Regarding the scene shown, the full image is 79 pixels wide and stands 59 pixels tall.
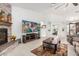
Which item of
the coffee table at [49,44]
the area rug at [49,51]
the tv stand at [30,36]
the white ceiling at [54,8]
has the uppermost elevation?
the white ceiling at [54,8]

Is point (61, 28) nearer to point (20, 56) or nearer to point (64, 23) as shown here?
point (64, 23)

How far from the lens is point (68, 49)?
2.43 metres

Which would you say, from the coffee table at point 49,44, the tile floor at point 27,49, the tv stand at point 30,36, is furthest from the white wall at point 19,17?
the coffee table at point 49,44

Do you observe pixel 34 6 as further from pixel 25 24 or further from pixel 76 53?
pixel 76 53

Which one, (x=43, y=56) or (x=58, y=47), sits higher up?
(x=58, y=47)

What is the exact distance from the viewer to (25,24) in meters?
2.43

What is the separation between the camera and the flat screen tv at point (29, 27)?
243cm

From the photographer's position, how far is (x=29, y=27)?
2.48 meters

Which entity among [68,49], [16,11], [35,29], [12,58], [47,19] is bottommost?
[12,58]

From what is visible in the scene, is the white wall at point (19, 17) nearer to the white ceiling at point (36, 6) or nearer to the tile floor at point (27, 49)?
the white ceiling at point (36, 6)

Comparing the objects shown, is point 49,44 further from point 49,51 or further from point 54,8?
point 54,8

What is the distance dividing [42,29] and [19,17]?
1.72ft

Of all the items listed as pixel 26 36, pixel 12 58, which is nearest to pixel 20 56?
pixel 12 58

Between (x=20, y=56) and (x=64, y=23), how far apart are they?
1124 mm
